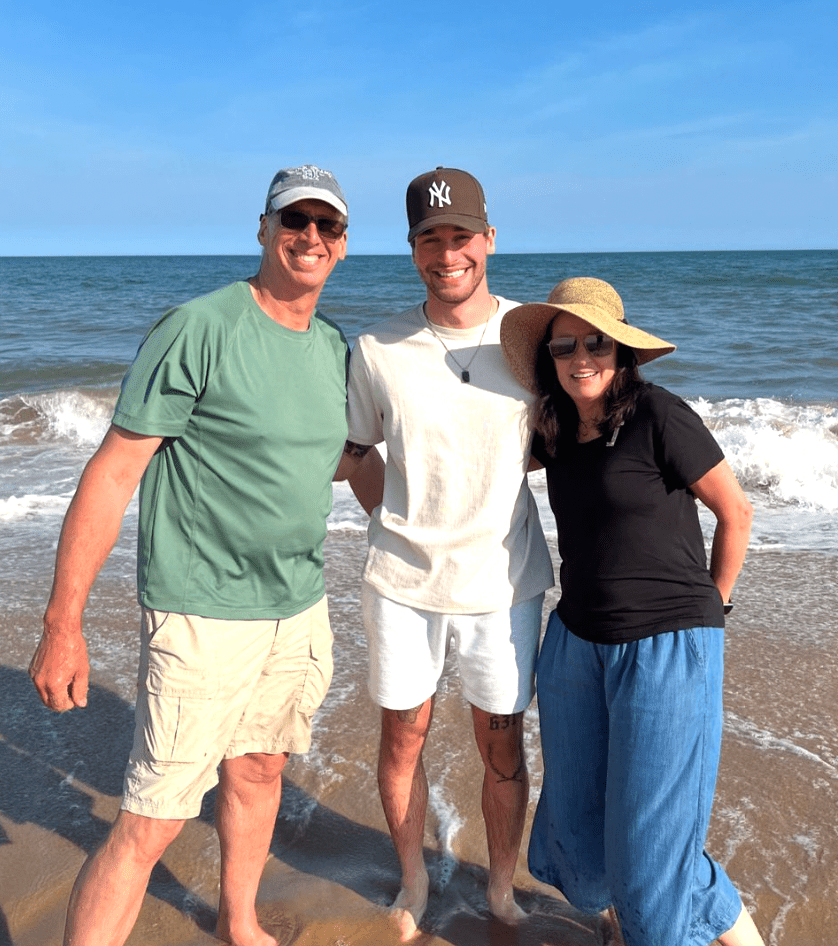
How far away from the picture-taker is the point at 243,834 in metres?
2.69

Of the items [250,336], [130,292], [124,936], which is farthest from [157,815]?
[130,292]

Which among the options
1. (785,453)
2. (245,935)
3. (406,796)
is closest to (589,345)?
(406,796)

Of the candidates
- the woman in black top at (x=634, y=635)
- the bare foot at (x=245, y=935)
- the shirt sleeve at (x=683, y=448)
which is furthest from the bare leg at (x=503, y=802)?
the shirt sleeve at (x=683, y=448)

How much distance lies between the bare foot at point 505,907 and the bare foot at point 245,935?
693 mm

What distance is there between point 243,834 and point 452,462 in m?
1.27

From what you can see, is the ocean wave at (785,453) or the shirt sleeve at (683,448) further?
the ocean wave at (785,453)

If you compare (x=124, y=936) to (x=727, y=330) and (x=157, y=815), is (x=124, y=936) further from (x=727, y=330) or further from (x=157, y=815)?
(x=727, y=330)

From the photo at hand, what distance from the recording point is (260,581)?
2.51 meters

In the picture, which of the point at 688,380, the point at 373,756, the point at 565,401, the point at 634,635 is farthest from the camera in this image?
the point at 688,380

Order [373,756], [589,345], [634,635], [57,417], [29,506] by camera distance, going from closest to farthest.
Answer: [634,635] < [589,345] < [373,756] < [29,506] < [57,417]

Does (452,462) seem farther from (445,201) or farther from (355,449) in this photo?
(445,201)

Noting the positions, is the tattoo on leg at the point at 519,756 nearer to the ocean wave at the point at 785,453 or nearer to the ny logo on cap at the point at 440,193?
the ny logo on cap at the point at 440,193

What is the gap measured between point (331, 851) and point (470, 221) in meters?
2.21

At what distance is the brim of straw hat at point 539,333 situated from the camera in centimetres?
242
